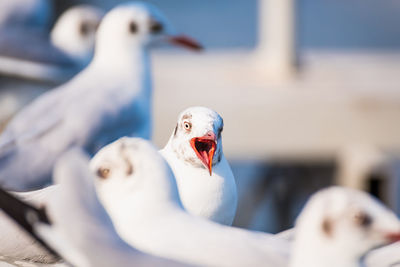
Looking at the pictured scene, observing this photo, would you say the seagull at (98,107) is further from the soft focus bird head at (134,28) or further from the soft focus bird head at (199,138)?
the soft focus bird head at (199,138)

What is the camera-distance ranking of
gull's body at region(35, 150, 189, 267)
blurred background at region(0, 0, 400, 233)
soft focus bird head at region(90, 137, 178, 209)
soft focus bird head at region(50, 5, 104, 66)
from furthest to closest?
1. blurred background at region(0, 0, 400, 233)
2. soft focus bird head at region(50, 5, 104, 66)
3. soft focus bird head at region(90, 137, 178, 209)
4. gull's body at region(35, 150, 189, 267)

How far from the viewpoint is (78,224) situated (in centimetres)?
81

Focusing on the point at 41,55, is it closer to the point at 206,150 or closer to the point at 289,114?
the point at 206,150

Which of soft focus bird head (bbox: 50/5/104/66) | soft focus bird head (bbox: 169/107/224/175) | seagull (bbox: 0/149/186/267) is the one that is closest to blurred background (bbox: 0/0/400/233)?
soft focus bird head (bbox: 50/5/104/66)

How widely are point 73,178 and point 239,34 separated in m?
9.92

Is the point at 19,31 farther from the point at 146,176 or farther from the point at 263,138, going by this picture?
the point at 263,138

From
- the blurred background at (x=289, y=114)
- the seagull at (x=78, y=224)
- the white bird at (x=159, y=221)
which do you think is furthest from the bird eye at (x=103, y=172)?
the blurred background at (x=289, y=114)

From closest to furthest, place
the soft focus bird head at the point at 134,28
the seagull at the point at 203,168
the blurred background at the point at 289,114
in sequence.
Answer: the seagull at the point at 203,168, the soft focus bird head at the point at 134,28, the blurred background at the point at 289,114

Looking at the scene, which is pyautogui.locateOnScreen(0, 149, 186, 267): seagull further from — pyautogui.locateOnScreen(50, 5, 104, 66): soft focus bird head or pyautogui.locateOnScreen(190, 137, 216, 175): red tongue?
pyautogui.locateOnScreen(50, 5, 104, 66): soft focus bird head

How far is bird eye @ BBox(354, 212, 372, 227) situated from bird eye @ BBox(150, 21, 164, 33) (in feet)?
3.27

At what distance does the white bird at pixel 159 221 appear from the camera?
0.89 metres

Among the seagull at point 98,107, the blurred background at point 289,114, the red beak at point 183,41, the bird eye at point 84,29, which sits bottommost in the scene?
the blurred background at point 289,114

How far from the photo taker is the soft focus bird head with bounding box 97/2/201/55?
5.74 ft

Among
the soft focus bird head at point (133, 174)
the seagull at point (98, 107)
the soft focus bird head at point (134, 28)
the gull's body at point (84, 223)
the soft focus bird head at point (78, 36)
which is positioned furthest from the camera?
the soft focus bird head at point (78, 36)
